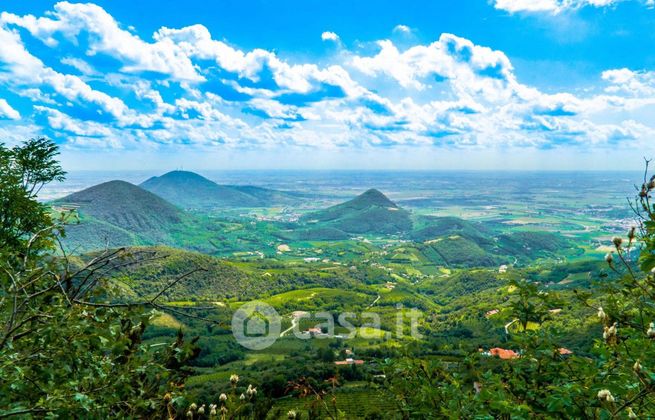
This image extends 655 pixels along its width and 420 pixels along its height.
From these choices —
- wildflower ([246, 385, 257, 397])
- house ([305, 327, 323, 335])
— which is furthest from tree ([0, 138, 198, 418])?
house ([305, 327, 323, 335])

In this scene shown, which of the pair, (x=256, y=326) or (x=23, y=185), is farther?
(x=256, y=326)

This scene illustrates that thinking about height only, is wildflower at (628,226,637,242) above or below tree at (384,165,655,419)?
above

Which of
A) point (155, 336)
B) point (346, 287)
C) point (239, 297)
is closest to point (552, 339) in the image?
point (155, 336)

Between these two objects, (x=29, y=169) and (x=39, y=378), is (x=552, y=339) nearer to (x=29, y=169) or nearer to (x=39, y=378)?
(x=39, y=378)

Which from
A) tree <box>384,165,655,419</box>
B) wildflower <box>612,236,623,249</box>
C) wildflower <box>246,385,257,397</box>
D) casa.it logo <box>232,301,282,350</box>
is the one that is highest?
wildflower <box>612,236,623,249</box>

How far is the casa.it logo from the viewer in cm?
8775

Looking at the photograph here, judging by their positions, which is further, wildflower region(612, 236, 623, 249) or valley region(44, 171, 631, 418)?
valley region(44, 171, 631, 418)

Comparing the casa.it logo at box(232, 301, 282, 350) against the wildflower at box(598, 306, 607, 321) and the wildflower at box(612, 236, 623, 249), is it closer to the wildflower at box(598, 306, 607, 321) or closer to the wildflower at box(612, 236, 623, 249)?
the wildflower at box(598, 306, 607, 321)

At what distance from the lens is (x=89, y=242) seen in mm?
173375

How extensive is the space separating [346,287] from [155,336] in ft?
212

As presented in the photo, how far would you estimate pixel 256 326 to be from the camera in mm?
96375

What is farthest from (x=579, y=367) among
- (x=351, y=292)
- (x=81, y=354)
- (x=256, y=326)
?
(x=351, y=292)

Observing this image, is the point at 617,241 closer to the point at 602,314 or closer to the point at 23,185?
the point at 602,314

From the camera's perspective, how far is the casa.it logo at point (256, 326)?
8775 cm
